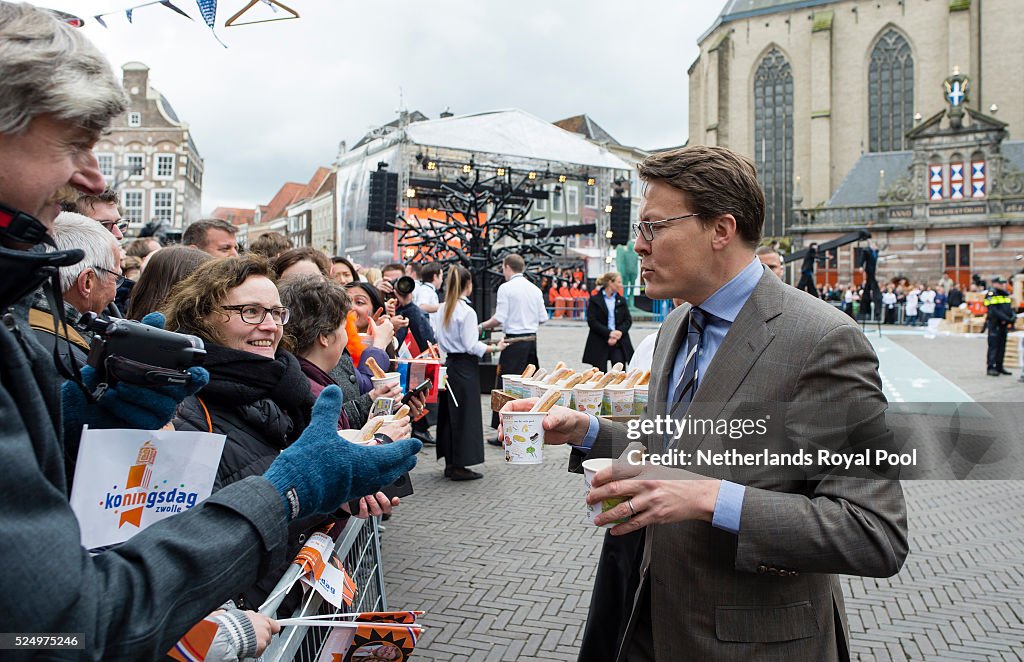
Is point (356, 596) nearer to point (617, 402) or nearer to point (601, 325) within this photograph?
point (617, 402)

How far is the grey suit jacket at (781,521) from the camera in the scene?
61.8 inches

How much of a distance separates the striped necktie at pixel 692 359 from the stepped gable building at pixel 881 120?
140 feet

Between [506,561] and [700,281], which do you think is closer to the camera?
[700,281]

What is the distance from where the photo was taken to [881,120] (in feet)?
159

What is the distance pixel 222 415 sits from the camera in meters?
2.35

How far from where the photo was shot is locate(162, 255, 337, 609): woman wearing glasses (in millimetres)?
2236

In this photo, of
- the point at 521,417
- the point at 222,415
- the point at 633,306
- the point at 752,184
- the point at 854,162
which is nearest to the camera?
the point at 752,184

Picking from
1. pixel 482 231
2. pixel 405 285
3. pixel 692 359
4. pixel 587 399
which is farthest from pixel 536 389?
pixel 482 231

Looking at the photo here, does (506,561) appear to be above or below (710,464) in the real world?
below

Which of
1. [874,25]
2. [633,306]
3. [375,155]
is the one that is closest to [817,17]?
[874,25]

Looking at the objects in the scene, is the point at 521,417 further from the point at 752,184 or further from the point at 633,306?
the point at 633,306

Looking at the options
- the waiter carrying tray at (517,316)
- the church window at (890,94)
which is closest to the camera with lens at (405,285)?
the waiter carrying tray at (517,316)

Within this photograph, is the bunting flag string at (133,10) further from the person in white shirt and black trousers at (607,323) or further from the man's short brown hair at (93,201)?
the person in white shirt and black trousers at (607,323)

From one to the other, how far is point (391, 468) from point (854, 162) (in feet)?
173
